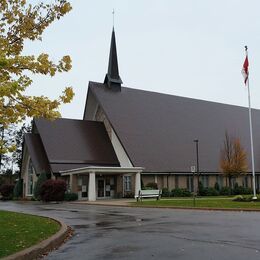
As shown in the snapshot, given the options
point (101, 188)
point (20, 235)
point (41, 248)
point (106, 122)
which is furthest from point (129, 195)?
point (41, 248)

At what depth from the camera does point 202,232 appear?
460 inches

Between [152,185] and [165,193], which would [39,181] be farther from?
[165,193]

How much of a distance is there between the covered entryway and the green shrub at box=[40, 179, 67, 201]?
144cm

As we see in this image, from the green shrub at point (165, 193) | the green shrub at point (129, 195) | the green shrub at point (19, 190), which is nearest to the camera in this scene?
the green shrub at point (129, 195)

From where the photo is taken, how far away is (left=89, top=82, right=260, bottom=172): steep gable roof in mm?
40750

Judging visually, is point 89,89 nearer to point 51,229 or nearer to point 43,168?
point 43,168

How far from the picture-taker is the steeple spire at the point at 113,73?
48406 mm

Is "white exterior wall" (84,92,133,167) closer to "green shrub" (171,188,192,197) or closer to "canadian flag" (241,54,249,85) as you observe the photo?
"green shrub" (171,188,192,197)

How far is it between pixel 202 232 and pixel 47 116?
5448 millimetres

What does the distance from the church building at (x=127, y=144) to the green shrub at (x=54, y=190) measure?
1.49 meters

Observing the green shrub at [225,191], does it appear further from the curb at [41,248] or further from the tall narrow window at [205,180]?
the curb at [41,248]

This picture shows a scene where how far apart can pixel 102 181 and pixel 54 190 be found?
18.8 feet

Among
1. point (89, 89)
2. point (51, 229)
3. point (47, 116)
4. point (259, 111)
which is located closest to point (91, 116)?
point (89, 89)

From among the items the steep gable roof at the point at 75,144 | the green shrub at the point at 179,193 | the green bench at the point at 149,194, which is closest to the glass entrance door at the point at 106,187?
the steep gable roof at the point at 75,144
